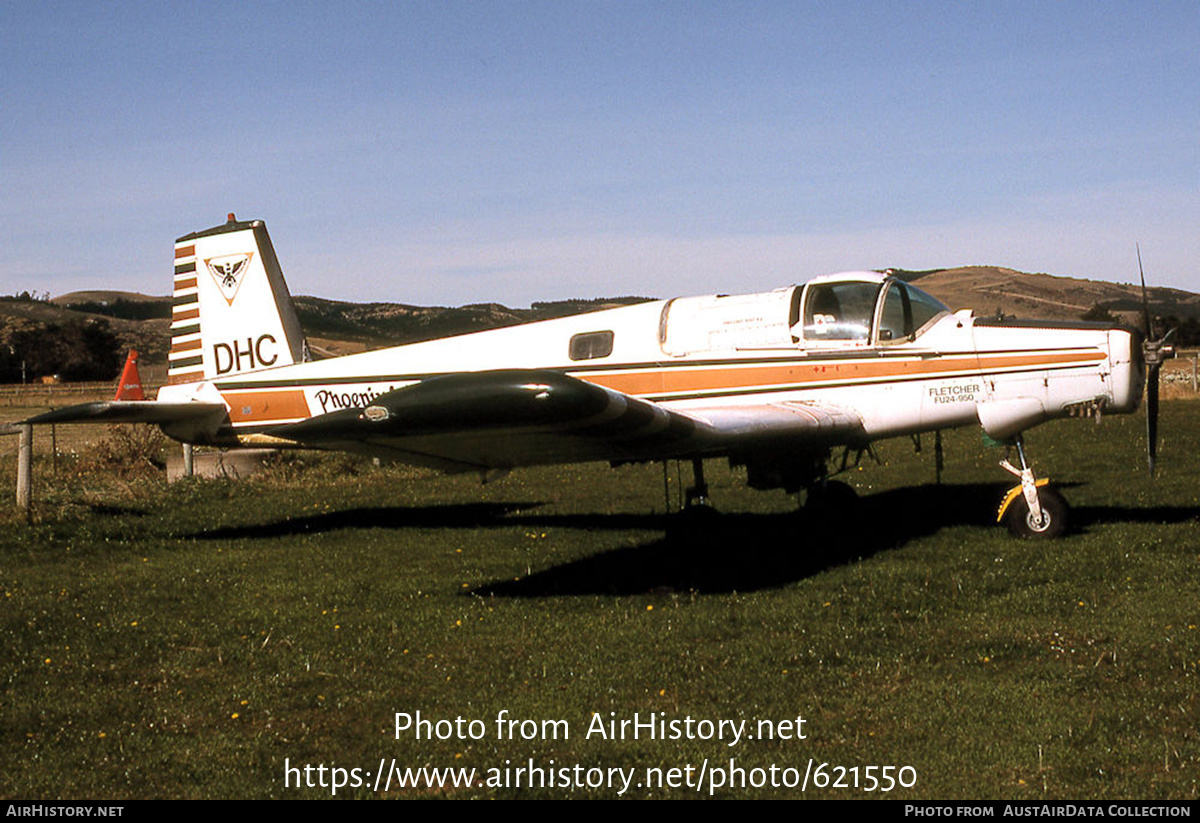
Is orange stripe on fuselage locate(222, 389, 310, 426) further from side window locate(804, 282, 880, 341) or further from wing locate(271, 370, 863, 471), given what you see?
side window locate(804, 282, 880, 341)

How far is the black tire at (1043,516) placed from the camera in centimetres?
1009

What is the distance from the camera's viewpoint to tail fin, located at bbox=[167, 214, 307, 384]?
13.5 m

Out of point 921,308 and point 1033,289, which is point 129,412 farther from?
point 1033,289

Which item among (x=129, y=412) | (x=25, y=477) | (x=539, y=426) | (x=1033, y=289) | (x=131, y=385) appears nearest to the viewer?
(x=539, y=426)

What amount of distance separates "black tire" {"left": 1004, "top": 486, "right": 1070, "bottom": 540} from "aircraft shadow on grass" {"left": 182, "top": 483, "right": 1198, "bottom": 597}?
767 millimetres

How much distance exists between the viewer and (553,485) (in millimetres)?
16500

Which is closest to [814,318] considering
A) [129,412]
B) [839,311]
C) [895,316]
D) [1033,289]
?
[839,311]

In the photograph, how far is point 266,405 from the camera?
1306cm

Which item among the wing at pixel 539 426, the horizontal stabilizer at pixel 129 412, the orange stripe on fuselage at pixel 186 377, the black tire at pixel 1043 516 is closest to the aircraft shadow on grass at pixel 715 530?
the black tire at pixel 1043 516

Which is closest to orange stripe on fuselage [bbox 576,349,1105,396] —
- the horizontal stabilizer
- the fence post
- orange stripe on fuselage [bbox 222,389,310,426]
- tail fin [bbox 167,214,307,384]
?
orange stripe on fuselage [bbox 222,389,310,426]

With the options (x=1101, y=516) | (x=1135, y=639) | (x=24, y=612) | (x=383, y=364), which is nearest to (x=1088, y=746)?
(x=1135, y=639)

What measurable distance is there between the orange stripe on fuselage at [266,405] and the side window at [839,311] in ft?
20.3

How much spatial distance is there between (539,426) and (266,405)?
21.1ft
